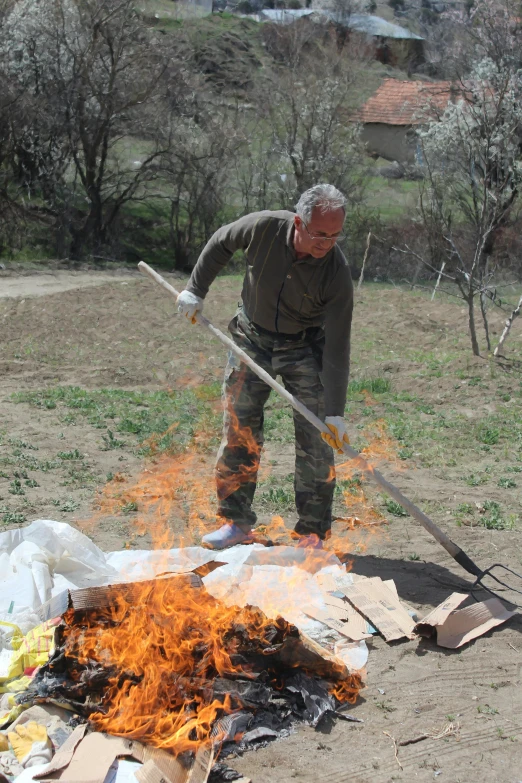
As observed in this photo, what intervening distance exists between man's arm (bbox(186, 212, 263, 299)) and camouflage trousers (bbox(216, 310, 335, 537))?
0.30 m

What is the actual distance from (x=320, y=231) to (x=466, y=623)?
2.12 metres

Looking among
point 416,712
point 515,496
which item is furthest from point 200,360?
point 416,712

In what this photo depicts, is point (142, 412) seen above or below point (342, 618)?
below

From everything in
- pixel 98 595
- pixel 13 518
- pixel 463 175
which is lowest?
pixel 13 518

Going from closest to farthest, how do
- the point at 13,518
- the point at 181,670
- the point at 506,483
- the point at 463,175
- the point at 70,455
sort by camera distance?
the point at 181,670 < the point at 13,518 < the point at 506,483 < the point at 70,455 < the point at 463,175

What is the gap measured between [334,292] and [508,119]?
35.1ft

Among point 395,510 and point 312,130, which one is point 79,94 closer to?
point 312,130

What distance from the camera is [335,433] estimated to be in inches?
182

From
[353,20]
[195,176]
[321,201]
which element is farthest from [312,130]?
[353,20]

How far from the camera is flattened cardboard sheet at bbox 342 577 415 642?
165 inches

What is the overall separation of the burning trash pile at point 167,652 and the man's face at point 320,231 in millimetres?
1739

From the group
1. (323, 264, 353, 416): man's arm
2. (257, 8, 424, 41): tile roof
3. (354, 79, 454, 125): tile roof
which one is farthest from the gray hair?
(257, 8, 424, 41): tile roof

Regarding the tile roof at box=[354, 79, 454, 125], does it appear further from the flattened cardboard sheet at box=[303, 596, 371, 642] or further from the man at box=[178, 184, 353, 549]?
the flattened cardboard sheet at box=[303, 596, 371, 642]

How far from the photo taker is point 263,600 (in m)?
4.30
